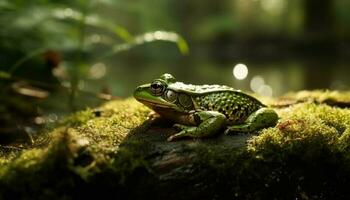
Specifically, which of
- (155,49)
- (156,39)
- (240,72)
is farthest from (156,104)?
(155,49)

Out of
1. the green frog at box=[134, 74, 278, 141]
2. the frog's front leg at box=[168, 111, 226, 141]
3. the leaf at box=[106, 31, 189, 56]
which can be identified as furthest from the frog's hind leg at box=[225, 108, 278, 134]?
the leaf at box=[106, 31, 189, 56]

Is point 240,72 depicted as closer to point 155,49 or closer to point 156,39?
point 156,39

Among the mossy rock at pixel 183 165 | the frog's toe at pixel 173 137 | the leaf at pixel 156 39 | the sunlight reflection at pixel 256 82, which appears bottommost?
the mossy rock at pixel 183 165

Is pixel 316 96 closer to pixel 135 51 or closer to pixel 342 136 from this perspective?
pixel 342 136

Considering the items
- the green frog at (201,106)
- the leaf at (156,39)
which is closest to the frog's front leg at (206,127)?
the green frog at (201,106)

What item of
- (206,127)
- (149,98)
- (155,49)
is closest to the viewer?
(206,127)

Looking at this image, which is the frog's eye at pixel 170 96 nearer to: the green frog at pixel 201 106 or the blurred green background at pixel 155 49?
the green frog at pixel 201 106

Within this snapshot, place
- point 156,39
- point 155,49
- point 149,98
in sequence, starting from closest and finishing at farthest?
point 149,98 → point 156,39 → point 155,49

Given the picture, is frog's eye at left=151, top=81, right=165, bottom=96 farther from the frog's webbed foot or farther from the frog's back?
the frog's webbed foot
